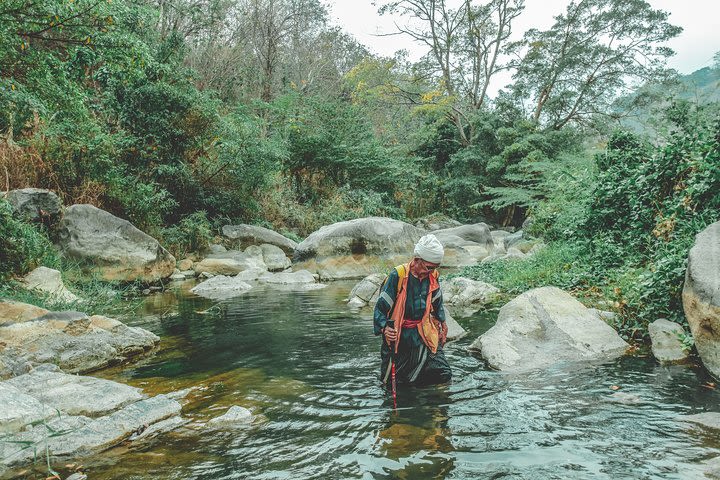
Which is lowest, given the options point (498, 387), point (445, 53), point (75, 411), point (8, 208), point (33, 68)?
point (498, 387)

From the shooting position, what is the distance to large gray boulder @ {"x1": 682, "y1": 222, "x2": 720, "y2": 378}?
4.29 metres

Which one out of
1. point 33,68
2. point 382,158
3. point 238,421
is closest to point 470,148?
point 382,158

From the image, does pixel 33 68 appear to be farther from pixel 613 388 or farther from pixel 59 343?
pixel 613 388

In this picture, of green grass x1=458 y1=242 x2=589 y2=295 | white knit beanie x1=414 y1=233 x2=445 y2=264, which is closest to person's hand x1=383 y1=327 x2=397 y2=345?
white knit beanie x1=414 y1=233 x2=445 y2=264

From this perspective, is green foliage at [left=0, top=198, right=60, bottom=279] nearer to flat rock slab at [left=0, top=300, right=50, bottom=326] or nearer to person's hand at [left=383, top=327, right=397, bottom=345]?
flat rock slab at [left=0, top=300, right=50, bottom=326]

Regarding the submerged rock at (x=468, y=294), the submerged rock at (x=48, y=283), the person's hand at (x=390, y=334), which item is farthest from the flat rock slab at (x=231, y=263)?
the person's hand at (x=390, y=334)

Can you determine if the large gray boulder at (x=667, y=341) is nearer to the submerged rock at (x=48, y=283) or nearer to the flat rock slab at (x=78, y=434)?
the flat rock slab at (x=78, y=434)

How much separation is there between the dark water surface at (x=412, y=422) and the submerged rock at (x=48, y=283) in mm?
2924

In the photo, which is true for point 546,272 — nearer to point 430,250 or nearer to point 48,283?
point 430,250

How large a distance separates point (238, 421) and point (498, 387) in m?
2.53

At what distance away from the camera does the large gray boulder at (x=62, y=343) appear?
5191mm

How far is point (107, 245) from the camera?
11.3 metres

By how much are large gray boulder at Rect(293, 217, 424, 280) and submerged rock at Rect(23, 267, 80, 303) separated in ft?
24.5

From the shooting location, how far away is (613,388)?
4.38 meters
